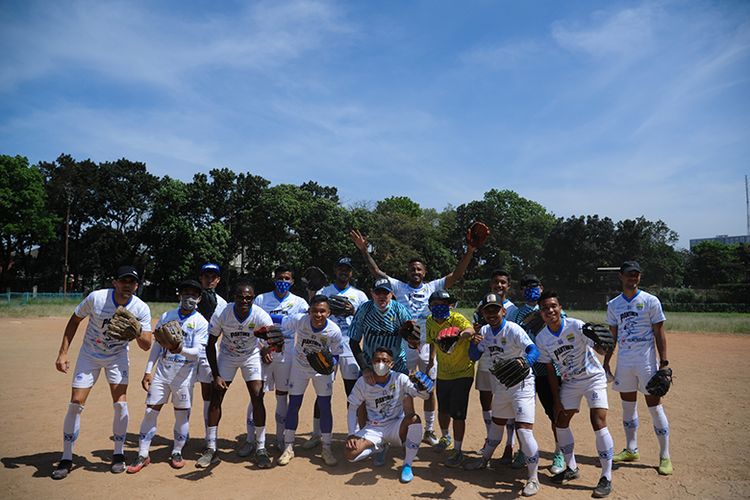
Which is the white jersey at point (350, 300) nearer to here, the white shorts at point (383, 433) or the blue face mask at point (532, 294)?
the white shorts at point (383, 433)

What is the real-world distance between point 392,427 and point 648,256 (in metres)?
60.0

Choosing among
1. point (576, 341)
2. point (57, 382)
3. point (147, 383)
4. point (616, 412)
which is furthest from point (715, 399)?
point (57, 382)

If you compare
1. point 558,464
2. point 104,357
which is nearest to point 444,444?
point 558,464

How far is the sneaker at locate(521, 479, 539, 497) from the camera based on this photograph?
216 inches

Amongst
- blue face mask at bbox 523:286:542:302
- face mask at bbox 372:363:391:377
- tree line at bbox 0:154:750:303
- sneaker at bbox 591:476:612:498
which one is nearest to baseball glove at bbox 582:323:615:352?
blue face mask at bbox 523:286:542:302

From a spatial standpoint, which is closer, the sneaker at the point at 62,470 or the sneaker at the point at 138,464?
the sneaker at the point at 62,470

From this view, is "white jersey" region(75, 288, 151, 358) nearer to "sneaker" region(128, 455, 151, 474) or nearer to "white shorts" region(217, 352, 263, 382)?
"white shorts" region(217, 352, 263, 382)

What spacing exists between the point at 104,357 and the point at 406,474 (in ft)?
13.8

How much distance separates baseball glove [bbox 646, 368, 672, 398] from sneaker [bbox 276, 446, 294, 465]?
4.92 metres

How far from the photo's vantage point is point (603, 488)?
5500 mm

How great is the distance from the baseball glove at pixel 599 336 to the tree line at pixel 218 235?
124 feet

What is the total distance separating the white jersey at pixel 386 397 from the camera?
254 inches

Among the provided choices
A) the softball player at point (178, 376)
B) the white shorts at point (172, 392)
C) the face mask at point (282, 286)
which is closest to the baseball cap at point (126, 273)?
the softball player at point (178, 376)

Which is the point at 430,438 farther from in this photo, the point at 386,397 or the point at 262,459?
the point at 262,459
